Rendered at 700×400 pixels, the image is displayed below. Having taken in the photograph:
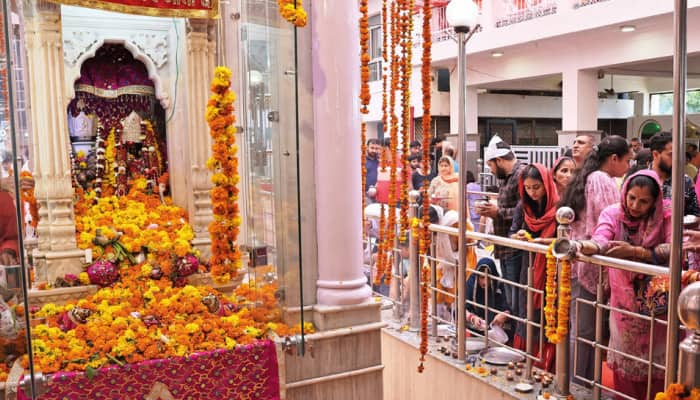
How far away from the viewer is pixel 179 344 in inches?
110

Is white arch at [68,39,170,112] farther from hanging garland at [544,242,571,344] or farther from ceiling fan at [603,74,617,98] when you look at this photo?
ceiling fan at [603,74,617,98]

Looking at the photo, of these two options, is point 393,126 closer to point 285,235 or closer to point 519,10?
point 285,235

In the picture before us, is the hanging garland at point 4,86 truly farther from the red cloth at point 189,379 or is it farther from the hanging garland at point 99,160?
the hanging garland at point 99,160

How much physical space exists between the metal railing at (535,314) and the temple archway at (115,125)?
86.1 inches

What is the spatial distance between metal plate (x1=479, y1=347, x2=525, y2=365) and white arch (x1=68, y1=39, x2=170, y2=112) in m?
3.08

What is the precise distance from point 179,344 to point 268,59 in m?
1.38

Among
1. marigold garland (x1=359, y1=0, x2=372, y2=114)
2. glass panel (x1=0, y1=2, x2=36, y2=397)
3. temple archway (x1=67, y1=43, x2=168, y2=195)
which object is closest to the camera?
glass panel (x1=0, y1=2, x2=36, y2=397)

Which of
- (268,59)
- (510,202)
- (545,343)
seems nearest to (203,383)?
(268,59)

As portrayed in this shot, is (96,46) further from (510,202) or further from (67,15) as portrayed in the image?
(510,202)

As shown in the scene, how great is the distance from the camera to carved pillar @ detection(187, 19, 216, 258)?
4.55m

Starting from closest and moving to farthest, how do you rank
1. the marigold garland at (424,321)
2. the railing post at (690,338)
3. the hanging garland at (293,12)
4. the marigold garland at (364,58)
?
1. the railing post at (690,338)
2. the hanging garland at (293,12)
3. the marigold garland at (364,58)
4. the marigold garland at (424,321)

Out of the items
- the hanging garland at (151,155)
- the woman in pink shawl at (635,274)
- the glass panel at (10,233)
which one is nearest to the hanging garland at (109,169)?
the hanging garland at (151,155)

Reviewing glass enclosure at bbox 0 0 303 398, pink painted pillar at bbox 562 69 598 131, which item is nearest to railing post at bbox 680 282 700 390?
glass enclosure at bbox 0 0 303 398

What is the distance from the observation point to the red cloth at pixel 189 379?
2.55 m
